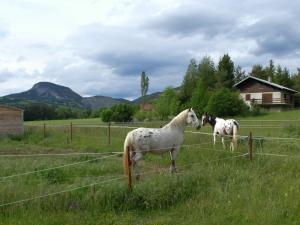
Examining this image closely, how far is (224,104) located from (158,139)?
45960 mm

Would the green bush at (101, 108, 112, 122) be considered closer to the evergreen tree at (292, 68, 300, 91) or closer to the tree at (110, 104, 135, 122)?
the tree at (110, 104, 135, 122)

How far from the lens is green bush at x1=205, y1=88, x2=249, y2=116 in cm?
5556

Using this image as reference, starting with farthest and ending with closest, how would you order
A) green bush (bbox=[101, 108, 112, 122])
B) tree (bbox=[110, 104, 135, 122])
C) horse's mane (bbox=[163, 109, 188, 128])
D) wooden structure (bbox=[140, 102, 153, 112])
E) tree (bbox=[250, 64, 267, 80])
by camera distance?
tree (bbox=[250, 64, 267, 80]) < wooden structure (bbox=[140, 102, 153, 112]) < tree (bbox=[110, 104, 135, 122]) < green bush (bbox=[101, 108, 112, 122]) < horse's mane (bbox=[163, 109, 188, 128])

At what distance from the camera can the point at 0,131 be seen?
32.8 metres

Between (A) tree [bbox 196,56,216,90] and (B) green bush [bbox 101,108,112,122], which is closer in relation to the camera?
(B) green bush [bbox 101,108,112,122]

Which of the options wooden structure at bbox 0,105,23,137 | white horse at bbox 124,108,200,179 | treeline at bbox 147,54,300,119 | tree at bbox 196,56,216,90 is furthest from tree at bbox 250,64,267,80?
white horse at bbox 124,108,200,179

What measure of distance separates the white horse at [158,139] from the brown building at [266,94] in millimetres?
57329

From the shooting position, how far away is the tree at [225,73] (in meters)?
73.4

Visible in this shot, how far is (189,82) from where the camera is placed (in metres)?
75.9

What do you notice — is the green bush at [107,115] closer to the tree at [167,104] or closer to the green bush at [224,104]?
the tree at [167,104]

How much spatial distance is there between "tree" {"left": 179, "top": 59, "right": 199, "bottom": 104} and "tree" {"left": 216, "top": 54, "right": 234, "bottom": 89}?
Answer: 4.79 m

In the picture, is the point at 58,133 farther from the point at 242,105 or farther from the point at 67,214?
the point at 242,105

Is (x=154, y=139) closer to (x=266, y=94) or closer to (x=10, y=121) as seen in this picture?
(x=10, y=121)

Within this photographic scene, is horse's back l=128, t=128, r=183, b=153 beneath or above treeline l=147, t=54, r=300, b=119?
beneath
